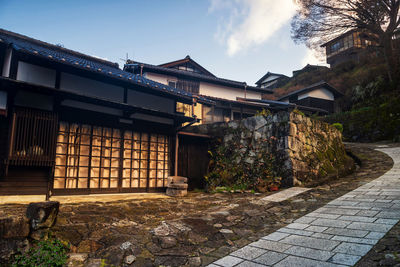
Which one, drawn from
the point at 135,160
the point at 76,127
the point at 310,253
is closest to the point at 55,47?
the point at 76,127

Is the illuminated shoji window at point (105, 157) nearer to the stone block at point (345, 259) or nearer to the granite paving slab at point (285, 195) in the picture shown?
the granite paving slab at point (285, 195)

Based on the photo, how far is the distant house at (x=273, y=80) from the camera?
4590 centimetres

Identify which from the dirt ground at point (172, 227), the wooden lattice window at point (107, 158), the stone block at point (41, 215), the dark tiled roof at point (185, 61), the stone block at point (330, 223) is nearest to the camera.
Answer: the dirt ground at point (172, 227)

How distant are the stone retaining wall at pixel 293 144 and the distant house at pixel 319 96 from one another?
18862 mm

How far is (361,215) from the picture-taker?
498cm

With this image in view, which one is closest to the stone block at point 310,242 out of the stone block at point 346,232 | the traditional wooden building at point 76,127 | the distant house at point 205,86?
the stone block at point 346,232

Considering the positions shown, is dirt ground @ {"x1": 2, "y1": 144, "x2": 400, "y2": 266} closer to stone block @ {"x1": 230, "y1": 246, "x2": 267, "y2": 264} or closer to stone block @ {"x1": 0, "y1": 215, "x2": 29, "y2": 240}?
stone block @ {"x1": 230, "y1": 246, "x2": 267, "y2": 264}

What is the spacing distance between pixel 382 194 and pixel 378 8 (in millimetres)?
20869

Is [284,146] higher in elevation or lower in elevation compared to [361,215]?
higher

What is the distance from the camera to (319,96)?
29.6m

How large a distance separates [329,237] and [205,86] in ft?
65.6

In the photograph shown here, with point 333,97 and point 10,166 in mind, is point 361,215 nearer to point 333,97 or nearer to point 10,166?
point 10,166

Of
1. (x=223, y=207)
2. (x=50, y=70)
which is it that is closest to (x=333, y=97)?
(x=223, y=207)

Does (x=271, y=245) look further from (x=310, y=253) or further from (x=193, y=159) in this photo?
(x=193, y=159)
